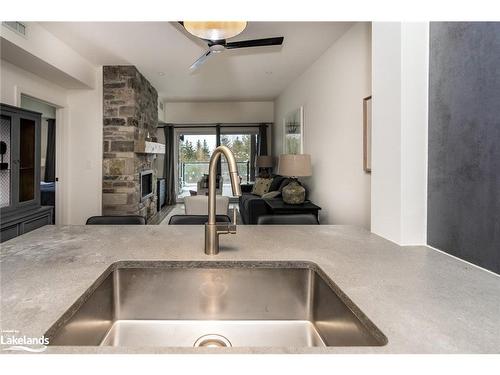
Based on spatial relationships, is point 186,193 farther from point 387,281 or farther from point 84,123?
point 387,281

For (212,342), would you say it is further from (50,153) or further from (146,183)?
(50,153)

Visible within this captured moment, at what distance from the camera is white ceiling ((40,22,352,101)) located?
3.24 meters

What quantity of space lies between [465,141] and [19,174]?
3.48 meters

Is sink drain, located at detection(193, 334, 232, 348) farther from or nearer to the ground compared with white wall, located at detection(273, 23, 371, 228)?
nearer to the ground

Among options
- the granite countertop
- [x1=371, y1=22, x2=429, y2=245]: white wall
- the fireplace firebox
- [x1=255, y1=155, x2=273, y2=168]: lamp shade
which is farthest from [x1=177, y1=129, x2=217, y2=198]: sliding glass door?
[x1=371, y1=22, x2=429, y2=245]: white wall

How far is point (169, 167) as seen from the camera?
830cm

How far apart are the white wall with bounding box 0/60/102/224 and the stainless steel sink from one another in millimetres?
4179

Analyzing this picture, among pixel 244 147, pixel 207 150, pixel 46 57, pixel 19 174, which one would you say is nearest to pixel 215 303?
pixel 19 174

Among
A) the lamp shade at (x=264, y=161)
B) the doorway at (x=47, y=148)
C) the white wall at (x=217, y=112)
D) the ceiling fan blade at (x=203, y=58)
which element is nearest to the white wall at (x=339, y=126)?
the ceiling fan blade at (x=203, y=58)
